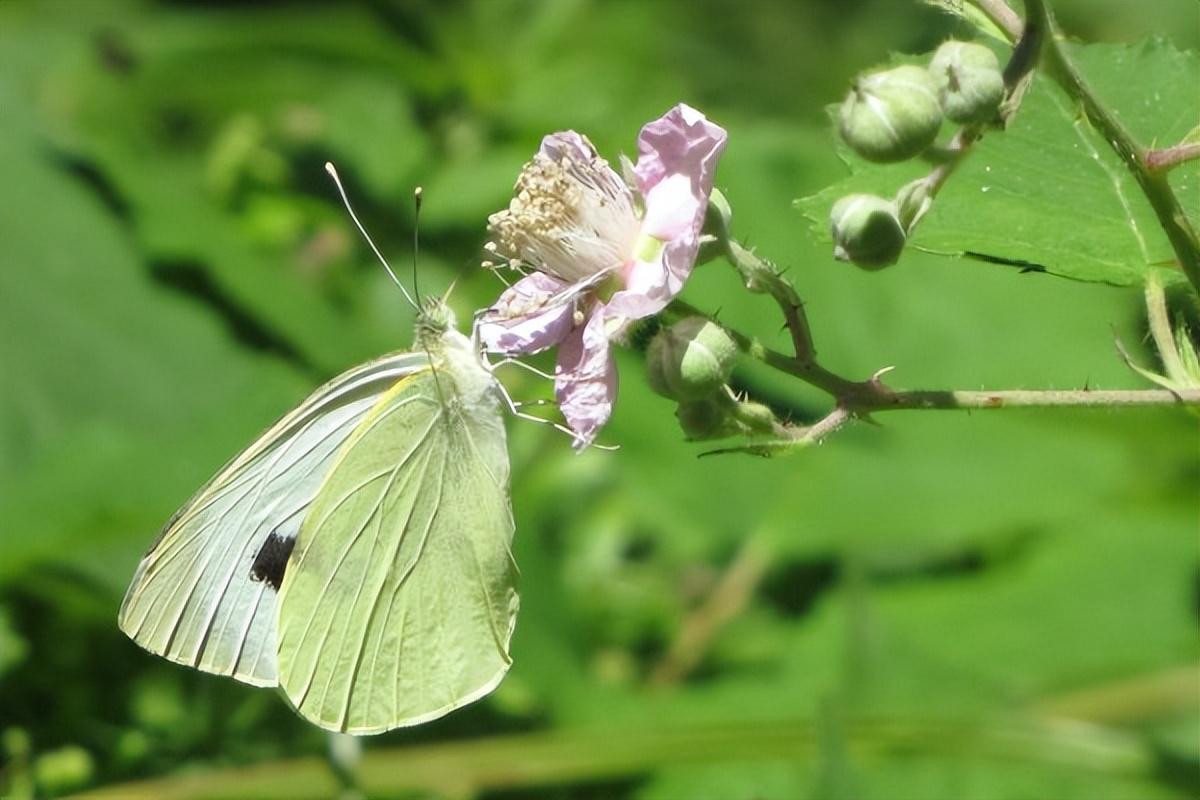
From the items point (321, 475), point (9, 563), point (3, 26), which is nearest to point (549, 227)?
point (321, 475)

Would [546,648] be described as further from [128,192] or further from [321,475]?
[128,192]

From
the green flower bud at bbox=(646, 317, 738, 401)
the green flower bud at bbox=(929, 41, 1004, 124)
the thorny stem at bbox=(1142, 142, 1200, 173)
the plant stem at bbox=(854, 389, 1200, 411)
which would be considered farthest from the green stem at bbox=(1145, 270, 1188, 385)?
the green flower bud at bbox=(646, 317, 738, 401)

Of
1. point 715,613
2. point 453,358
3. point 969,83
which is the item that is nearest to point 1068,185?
point 969,83

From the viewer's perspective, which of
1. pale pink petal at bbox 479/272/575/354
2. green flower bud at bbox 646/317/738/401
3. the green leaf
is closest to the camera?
green flower bud at bbox 646/317/738/401

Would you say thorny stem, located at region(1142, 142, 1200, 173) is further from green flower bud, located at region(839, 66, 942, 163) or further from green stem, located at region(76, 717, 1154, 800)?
green stem, located at region(76, 717, 1154, 800)

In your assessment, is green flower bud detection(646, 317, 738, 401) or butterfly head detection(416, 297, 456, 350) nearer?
green flower bud detection(646, 317, 738, 401)

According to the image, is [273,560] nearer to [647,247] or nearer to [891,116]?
[647,247]

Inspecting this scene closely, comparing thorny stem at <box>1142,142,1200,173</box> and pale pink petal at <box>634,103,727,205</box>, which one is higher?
pale pink petal at <box>634,103,727,205</box>
